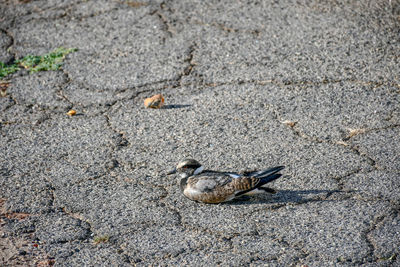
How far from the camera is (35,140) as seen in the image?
5.54 m

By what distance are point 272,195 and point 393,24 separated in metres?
3.60

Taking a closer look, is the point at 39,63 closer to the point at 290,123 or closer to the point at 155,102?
the point at 155,102

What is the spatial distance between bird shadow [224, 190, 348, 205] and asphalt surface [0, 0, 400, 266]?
14 mm

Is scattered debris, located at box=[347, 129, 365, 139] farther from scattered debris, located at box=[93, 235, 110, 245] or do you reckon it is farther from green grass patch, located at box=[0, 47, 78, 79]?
green grass patch, located at box=[0, 47, 78, 79]

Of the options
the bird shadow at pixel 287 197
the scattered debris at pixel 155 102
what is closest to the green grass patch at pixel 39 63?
the scattered debris at pixel 155 102

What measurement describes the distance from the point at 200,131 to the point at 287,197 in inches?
50.1

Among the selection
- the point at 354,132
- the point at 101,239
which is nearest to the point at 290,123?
the point at 354,132

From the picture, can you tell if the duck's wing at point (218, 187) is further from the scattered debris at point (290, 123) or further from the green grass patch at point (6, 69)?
the green grass patch at point (6, 69)

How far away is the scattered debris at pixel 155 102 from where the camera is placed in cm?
589

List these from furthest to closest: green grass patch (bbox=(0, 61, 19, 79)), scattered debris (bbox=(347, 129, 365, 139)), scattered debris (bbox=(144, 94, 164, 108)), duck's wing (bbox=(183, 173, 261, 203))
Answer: green grass patch (bbox=(0, 61, 19, 79)) < scattered debris (bbox=(144, 94, 164, 108)) < scattered debris (bbox=(347, 129, 365, 139)) < duck's wing (bbox=(183, 173, 261, 203))

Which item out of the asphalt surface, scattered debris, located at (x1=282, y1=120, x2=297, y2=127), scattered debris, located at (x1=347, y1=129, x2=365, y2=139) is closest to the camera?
the asphalt surface

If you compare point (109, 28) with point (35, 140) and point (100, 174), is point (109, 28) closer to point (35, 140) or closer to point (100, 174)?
point (35, 140)

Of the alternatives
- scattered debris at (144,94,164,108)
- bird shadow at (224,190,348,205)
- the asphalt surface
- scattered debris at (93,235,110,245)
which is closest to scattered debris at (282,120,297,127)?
the asphalt surface

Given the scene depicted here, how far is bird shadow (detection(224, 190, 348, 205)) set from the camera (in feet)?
14.8
